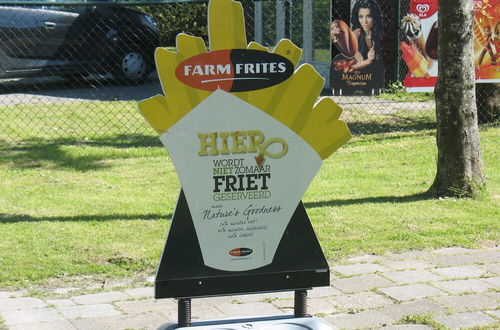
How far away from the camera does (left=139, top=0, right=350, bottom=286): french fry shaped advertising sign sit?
3674 millimetres

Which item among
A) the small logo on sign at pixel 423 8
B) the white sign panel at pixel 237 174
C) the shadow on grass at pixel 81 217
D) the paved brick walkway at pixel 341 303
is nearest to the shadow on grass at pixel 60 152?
the shadow on grass at pixel 81 217

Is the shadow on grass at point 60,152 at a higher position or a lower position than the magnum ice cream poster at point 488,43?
lower

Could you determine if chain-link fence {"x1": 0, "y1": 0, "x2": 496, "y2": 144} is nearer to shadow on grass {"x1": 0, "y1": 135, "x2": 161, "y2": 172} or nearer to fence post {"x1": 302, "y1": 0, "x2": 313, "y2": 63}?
shadow on grass {"x1": 0, "y1": 135, "x2": 161, "y2": 172}

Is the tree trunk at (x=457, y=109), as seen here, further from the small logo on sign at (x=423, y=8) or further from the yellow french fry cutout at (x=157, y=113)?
the yellow french fry cutout at (x=157, y=113)

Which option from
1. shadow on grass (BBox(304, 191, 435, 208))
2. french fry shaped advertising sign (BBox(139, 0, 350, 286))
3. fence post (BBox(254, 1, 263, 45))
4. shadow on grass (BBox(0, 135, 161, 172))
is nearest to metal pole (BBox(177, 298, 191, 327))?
french fry shaped advertising sign (BBox(139, 0, 350, 286))

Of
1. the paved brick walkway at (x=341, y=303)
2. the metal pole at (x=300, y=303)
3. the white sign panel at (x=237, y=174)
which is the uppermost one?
the white sign panel at (x=237, y=174)

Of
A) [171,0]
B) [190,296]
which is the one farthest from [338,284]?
[171,0]

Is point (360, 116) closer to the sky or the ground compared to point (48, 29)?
closer to the ground

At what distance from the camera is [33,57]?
44.2 feet

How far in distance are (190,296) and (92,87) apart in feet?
37.3

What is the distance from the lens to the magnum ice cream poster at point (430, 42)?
10555mm

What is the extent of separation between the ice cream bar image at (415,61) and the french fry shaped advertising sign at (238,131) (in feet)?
23.0

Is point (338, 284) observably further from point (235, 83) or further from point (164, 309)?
point (235, 83)

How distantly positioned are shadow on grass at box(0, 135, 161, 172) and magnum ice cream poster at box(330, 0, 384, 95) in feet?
8.60
